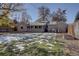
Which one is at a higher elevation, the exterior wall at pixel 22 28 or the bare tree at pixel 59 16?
the bare tree at pixel 59 16

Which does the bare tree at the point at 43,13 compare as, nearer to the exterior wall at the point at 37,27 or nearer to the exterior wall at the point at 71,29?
the exterior wall at the point at 37,27

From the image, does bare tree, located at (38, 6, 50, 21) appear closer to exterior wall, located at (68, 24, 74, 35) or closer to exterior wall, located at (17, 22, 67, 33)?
exterior wall, located at (17, 22, 67, 33)

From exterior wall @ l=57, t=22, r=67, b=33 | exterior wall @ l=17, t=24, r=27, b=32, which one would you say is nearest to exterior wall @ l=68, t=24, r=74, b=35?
exterior wall @ l=57, t=22, r=67, b=33

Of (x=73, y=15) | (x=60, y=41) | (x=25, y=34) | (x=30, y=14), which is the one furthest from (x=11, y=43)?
(x=73, y=15)

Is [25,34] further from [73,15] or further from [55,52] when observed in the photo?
[73,15]

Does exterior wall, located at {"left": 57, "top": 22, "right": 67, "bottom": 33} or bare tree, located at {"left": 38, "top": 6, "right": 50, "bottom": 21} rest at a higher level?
bare tree, located at {"left": 38, "top": 6, "right": 50, "bottom": 21}

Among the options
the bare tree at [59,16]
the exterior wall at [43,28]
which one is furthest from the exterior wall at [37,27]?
the bare tree at [59,16]

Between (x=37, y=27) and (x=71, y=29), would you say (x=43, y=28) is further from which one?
(x=71, y=29)

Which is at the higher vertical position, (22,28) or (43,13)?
(43,13)

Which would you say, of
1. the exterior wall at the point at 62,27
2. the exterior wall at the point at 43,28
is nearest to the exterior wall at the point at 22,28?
the exterior wall at the point at 43,28

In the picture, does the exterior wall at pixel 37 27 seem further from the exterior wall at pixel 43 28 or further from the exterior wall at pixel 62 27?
the exterior wall at pixel 62 27

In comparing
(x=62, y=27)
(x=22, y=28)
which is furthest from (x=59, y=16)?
(x=22, y=28)

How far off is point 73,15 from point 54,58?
339 millimetres

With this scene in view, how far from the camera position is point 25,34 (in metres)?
1.20
